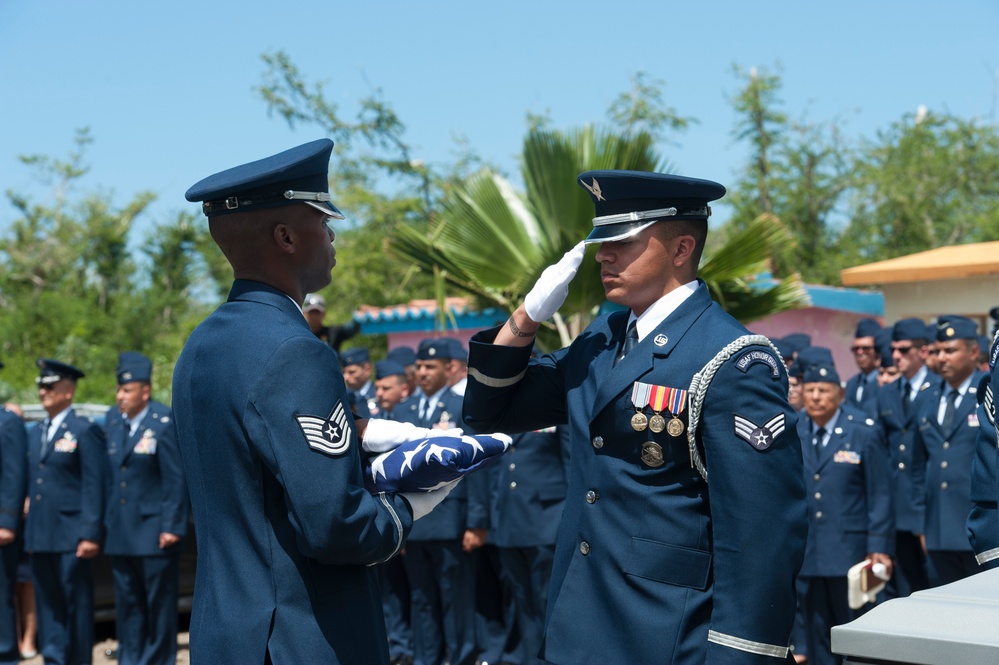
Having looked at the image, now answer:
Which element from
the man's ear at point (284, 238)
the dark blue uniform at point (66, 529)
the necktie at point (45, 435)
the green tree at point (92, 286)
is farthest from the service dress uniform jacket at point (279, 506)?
the green tree at point (92, 286)

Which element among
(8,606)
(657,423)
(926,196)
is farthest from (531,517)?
(926,196)

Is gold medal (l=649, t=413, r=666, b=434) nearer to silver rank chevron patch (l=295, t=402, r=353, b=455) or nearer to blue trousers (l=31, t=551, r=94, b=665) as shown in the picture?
silver rank chevron patch (l=295, t=402, r=353, b=455)

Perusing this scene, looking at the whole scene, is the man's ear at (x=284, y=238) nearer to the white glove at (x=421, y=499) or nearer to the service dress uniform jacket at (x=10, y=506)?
the white glove at (x=421, y=499)

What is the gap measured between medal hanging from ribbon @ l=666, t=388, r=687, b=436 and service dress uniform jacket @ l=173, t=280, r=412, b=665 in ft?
2.27

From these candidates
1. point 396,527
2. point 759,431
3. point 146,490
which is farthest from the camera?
point 146,490

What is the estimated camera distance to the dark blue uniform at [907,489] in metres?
7.61

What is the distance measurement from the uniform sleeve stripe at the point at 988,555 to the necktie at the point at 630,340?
132 cm

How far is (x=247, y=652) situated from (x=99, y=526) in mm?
5971

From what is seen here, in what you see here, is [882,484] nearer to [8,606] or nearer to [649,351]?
[649,351]

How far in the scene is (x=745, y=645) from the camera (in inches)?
100

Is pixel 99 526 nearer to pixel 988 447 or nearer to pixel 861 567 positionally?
pixel 861 567

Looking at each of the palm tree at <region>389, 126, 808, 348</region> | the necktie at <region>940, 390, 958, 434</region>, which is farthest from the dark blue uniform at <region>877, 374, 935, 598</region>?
the palm tree at <region>389, 126, 808, 348</region>

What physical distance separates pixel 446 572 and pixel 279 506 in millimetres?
5901

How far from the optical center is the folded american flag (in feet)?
8.50
